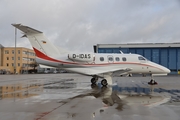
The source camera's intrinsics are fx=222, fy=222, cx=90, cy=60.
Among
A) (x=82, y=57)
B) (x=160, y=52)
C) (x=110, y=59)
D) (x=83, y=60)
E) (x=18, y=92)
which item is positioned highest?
(x=160, y=52)

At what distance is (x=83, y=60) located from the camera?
829 inches

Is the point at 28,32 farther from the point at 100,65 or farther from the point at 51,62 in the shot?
the point at 100,65

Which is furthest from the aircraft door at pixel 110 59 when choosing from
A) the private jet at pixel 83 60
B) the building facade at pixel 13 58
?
the building facade at pixel 13 58

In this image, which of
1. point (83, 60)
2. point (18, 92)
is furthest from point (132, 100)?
point (83, 60)

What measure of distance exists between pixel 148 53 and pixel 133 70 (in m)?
33.7

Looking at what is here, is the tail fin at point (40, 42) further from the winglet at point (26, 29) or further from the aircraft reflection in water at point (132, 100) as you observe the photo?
the aircraft reflection in water at point (132, 100)

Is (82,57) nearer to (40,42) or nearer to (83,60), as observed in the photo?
(83,60)

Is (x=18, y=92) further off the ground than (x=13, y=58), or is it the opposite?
(x=13, y=58)

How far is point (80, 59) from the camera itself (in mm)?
20938

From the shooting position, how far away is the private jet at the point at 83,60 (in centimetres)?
2039

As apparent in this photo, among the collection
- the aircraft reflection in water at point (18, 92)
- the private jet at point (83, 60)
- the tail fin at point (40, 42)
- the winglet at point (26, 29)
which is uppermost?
the winglet at point (26, 29)

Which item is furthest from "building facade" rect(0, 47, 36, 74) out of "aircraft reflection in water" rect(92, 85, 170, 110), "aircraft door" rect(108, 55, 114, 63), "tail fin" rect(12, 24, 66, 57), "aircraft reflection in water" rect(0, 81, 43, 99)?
"aircraft reflection in water" rect(92, 85, 170, 110)

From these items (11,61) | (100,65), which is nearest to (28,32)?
(100,65)

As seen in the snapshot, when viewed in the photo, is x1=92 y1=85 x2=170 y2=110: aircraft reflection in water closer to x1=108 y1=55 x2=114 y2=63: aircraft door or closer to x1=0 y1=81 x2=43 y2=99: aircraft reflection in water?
x1=0 y1=81 x2=43 y2=99: aircraft reflection in water
